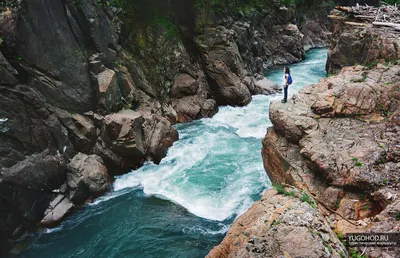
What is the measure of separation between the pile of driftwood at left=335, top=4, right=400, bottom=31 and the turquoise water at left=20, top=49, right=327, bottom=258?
10.5m

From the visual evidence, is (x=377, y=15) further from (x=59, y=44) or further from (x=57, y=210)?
(x=57, y=210)

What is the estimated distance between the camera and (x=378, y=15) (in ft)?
66.7

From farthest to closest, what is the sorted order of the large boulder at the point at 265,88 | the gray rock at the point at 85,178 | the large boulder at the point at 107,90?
the large boulder at the point at 265,88, the large boulder at the point at 107,90, the gray rock at the point at 85,178

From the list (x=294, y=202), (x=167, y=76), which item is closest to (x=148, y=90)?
(x=167, y=76)

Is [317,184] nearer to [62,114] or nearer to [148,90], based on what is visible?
[62,114]

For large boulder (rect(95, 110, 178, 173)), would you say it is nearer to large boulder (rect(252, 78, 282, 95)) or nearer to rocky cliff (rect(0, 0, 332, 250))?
rocky cliff (rect(0, 0, 332, 250))

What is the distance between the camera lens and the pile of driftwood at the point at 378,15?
1827 centimetres

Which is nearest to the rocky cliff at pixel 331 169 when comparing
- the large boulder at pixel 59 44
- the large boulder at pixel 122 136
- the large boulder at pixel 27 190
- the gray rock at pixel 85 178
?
the large boulder at pixel 122 136

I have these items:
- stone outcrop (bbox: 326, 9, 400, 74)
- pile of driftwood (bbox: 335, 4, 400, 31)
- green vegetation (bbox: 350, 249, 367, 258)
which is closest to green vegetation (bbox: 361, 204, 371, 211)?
green vegetation (bbox: 350, 249, 367, 258)

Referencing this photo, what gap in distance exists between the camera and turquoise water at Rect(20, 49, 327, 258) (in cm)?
1198

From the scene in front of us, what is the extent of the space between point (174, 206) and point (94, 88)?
8.78m

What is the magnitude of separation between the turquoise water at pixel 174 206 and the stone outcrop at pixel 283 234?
477 centimetres

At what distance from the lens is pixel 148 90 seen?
2202cm

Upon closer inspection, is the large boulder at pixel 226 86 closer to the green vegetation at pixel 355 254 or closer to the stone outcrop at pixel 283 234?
the stone outcrop at pixel 283 234
